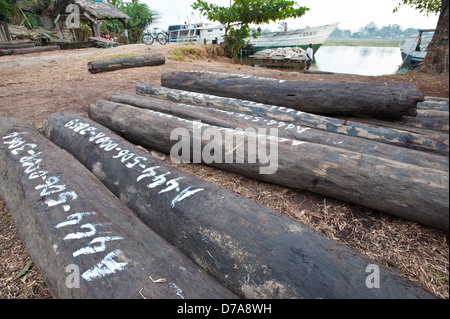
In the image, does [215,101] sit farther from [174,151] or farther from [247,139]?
[247,139]

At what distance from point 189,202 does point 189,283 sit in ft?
1.99

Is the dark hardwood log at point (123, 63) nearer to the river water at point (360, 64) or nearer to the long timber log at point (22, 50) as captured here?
the long timber log at point (22, 50)

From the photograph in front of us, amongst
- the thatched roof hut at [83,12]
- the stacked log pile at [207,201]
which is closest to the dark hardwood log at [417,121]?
the stacked log pile at [207,201]

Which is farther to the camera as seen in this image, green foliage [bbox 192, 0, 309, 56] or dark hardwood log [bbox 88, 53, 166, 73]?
green foliage [bbox 192, 0, 309, 56]

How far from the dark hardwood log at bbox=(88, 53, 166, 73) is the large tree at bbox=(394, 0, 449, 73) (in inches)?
297

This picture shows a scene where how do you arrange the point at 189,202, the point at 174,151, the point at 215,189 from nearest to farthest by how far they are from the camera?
the point at 189,202
the point at 215,189
the point at 174,151

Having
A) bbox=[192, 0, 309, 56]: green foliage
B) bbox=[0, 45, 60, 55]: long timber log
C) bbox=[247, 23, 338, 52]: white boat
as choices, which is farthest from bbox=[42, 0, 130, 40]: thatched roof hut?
bbox=[247, 23, 338, 52]: white boat

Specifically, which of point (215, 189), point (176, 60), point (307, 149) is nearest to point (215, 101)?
point (307, 149)

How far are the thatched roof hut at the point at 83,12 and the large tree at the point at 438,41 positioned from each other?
58.9ft

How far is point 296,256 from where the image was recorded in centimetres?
137

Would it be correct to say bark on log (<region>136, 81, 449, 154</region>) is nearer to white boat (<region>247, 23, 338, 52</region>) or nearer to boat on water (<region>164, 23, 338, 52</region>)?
boat on water (<region>164, 23, 338, 52</region>)

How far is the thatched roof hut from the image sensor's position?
16375 mm

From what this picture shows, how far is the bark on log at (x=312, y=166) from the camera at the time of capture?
5.65ft
